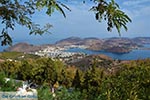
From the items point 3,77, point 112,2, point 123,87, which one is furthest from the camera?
point 3,77

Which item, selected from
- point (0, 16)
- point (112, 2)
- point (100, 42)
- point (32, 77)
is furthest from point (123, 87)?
point (100, 42)

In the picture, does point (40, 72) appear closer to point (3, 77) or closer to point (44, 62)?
point (44, 62)

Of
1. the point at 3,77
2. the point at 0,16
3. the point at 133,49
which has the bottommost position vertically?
the point at 133,49

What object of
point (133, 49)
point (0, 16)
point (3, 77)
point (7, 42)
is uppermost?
point (0, 16)

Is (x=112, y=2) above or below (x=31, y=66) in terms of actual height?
above

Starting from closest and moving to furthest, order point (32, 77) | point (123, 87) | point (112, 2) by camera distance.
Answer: point (112, 2)
point (123, 87)
point (32, 77)

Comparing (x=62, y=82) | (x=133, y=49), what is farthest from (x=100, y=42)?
(x=62, y=82)

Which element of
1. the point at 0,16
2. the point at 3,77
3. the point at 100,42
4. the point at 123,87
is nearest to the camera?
the point at 0,16

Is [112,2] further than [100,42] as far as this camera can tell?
No

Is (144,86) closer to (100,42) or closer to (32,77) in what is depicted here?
(32,77)
